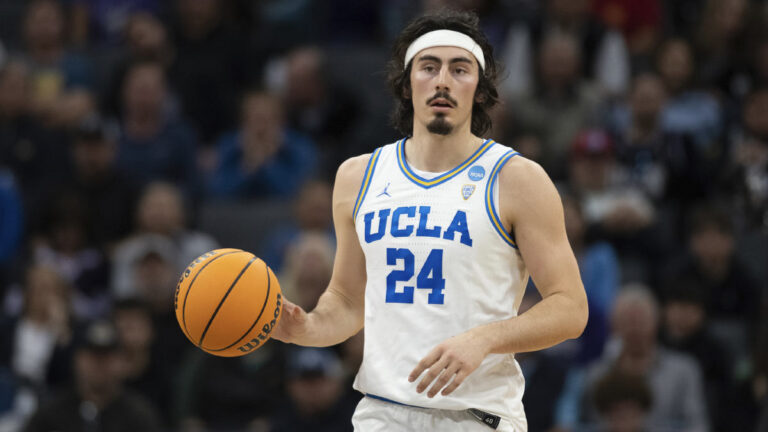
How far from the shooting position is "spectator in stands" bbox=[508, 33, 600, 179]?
11.0 m

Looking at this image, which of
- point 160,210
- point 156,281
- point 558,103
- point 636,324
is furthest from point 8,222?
point 636,324

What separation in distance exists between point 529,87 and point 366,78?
2003 millimetres

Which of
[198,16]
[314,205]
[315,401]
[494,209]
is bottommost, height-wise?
[315,401]

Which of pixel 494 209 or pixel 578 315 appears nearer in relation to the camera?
pixel 578 315

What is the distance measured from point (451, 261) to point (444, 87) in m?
0.75

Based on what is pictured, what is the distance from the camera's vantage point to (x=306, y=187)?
1008cm

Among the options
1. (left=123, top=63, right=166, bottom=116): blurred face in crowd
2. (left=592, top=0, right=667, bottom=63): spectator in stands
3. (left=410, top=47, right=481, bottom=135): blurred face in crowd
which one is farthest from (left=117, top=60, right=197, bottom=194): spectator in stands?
(left=410, top=47, right=481, bottom=135): blurred face in crowd

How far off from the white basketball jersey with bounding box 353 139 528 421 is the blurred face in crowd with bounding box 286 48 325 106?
6794 millimetres

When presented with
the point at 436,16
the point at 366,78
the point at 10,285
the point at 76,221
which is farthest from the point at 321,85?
the point at 436,16

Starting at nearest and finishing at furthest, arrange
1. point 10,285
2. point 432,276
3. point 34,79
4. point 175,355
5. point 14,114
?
1. point 432,276
2. point 175,355
3. point 10,285
4. point 14,114
5. point 34,79

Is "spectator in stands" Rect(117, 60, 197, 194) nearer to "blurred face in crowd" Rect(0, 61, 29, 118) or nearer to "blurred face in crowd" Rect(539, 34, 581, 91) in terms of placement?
"blurred face in crowd" Rect(0, 61, 29, 118)

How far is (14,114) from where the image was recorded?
438 inches

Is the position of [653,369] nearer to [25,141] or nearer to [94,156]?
[94,156]

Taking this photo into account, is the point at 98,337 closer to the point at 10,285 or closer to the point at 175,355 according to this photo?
the point at 175,355
